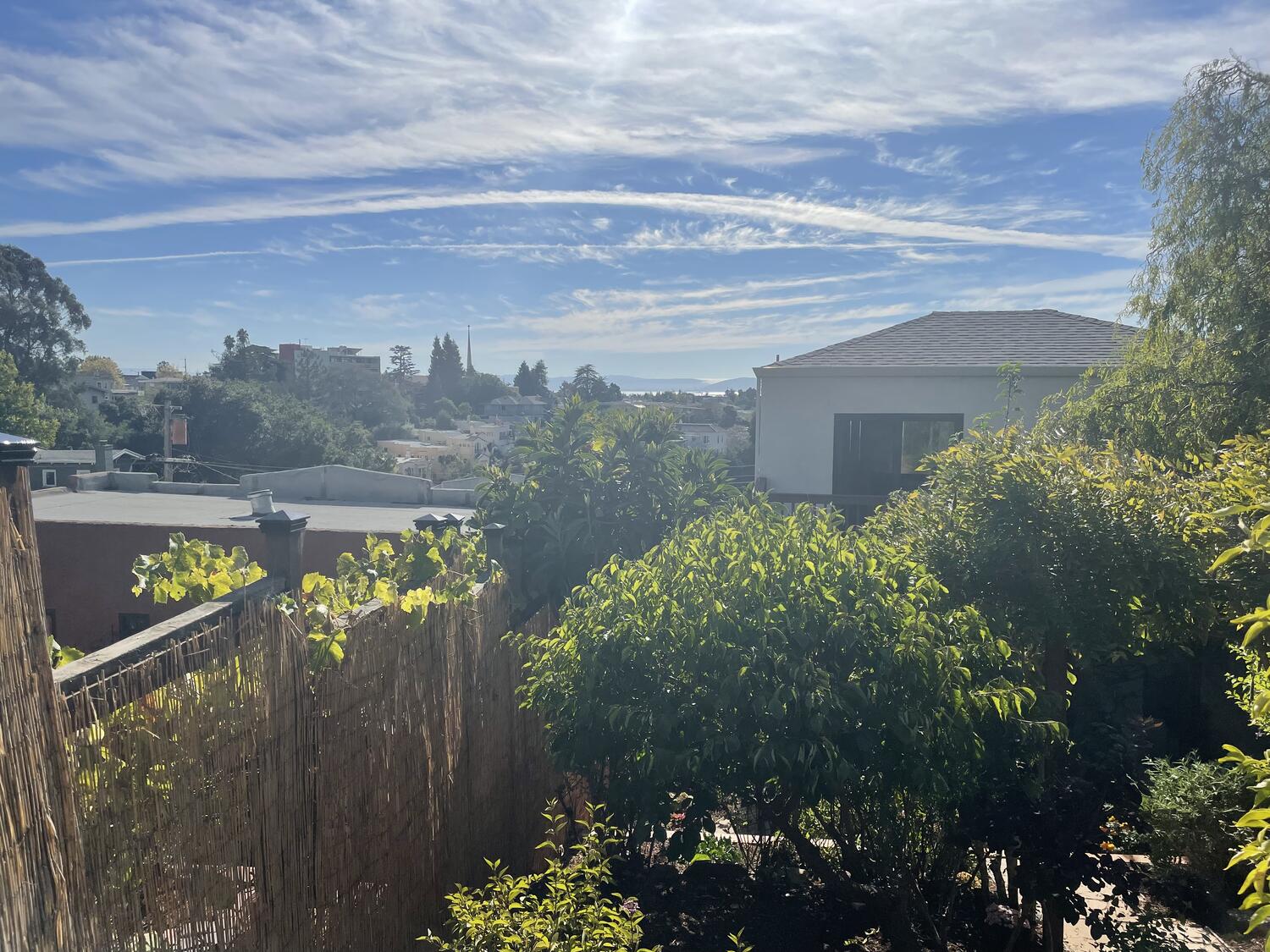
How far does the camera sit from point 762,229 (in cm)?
1529

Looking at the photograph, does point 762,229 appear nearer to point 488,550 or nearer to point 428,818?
point 488,550

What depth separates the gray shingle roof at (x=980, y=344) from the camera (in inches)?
507

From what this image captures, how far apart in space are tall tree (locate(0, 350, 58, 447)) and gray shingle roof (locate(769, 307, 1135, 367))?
4761 centimetres

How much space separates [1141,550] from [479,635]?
→ 345 centimetres

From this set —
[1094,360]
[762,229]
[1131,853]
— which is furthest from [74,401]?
[1131,853]

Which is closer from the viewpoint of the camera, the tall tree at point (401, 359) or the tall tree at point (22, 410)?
the tall tree at point (22, 410)

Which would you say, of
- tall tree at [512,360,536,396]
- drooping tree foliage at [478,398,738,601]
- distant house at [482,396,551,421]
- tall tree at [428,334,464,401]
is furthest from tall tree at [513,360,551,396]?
drooping tree foliage at [478,398,738,601]

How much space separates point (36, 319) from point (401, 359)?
57.1 metres

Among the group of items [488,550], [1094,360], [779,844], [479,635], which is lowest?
[779,844]

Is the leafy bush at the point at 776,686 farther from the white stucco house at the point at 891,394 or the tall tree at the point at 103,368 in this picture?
the tall tree at the point at 103,368

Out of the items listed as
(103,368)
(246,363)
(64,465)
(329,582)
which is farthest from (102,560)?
(103,368)

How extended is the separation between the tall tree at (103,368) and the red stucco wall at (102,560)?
91.0 m

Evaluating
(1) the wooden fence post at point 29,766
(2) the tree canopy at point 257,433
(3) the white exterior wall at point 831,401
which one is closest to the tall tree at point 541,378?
(2) the tree canopy at point 257,433

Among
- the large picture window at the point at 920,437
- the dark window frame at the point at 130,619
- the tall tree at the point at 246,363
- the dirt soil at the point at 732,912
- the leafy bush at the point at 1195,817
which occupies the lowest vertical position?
the dark window frame at the point at 130,619
